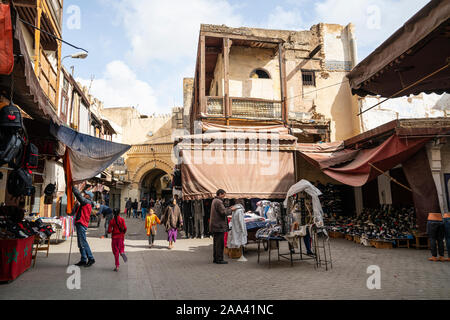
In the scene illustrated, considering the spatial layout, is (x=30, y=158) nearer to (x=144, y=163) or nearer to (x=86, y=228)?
(x=86, y=228)

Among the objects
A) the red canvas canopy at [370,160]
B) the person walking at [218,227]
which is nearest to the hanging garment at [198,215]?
the person walking at [218,227]

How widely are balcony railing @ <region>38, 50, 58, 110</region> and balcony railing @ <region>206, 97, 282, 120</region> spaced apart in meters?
6.00

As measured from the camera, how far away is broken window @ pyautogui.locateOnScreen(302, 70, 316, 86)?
17612 mm

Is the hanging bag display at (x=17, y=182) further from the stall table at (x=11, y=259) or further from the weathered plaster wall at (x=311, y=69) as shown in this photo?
the weathered plaster wall at (x=311, y=69)

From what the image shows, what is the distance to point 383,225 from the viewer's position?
32.6 feet

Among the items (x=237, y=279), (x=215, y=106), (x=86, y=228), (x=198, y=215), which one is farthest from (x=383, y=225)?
(x=86, y=228)

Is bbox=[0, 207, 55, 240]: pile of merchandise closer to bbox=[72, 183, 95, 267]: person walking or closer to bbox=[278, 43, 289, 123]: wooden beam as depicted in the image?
bbox=[72, 183, 95, 267]: person walking

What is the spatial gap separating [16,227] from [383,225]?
32.1 feet

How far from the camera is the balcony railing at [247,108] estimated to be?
1412 cm

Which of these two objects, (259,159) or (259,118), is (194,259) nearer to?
(259,159)

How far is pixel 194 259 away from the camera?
8.21 meters

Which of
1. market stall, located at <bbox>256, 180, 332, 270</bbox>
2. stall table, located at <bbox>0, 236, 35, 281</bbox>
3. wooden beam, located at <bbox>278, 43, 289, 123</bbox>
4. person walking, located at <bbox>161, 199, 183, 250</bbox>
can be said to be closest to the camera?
stall table, located at <bbox>0, 236, 35, 281</bbox>

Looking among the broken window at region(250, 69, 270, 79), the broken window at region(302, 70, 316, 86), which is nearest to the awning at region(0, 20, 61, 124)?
the broken window at region(250, 69, 270, 79)

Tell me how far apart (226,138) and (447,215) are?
21.8 feet
